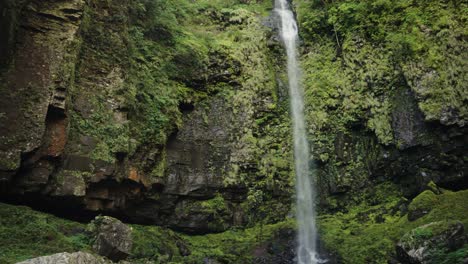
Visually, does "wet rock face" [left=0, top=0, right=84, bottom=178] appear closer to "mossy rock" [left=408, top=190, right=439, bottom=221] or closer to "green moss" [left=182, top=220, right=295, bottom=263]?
"green moss" [left=182, top=220, right=295, bottom=263]

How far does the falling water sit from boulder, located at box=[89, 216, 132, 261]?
732cm

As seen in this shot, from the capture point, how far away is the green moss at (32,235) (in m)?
8.23

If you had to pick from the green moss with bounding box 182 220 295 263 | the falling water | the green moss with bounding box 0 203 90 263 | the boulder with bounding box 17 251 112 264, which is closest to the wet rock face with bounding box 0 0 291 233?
the green moss with bounding box 182 220 295 263

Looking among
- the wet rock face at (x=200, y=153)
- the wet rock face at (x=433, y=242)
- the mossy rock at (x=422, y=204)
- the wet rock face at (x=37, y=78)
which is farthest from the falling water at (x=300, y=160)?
the wet rock face at (x=37, y=78)

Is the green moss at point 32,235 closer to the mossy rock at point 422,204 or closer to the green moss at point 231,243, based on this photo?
the green moss at point 231,243

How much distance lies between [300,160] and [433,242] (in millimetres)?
7866

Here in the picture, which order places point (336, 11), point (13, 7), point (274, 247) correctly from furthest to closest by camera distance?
1. point (336, 11)
2. point (274, 247)
3. point (13, 7)

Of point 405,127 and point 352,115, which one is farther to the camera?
point 352,115

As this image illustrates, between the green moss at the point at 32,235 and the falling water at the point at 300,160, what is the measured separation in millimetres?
8297

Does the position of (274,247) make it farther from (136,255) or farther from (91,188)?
(91,188)

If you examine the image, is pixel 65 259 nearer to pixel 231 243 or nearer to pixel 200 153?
pixel 231 243

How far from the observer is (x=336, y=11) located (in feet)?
65.8

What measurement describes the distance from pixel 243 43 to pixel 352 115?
6.80m

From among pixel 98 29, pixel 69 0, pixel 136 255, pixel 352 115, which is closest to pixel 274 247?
pixel 136 255
